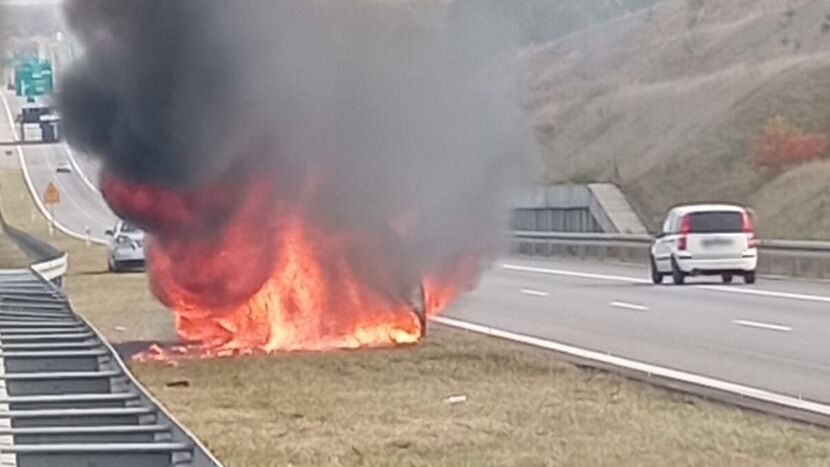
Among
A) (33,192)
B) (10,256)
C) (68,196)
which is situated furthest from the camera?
(33,192)

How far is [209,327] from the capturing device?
2208 centimetres

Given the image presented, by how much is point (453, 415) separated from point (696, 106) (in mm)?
54914

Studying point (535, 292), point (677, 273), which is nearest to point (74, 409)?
point (535, 292)

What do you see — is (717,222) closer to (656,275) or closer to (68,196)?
(656,275)

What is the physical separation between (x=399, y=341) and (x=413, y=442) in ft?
27.2

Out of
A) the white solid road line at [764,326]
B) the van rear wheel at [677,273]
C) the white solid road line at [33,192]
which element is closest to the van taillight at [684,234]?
the van rear wheel at [677,273]

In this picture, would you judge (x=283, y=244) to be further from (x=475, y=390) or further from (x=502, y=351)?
(x=475, y=390)

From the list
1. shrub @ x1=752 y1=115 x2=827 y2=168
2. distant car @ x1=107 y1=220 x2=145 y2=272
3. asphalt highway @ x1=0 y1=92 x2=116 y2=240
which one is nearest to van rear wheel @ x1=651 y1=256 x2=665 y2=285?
distant car @ x1=107 y1=220 x2=145 y2=272

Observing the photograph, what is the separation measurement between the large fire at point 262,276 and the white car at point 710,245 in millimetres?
17573

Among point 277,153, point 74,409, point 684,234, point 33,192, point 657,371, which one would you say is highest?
point 277,153

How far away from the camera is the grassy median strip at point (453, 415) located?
12633 mm

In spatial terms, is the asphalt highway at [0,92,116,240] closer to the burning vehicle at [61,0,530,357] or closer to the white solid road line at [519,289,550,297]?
the white solid road line at [519,289,550,297]

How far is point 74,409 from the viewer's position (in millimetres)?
8781

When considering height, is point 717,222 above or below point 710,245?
above
